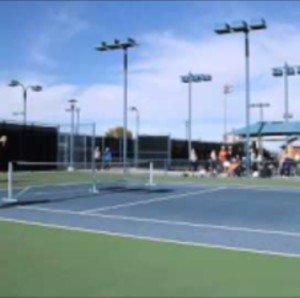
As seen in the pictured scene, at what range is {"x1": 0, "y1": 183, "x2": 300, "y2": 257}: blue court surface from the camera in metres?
9.51

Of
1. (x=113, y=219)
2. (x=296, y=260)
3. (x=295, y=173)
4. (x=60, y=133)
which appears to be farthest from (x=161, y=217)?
(x=60, y=133)

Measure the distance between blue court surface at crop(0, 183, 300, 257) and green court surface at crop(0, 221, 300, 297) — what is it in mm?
763

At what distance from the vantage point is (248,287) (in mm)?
6215

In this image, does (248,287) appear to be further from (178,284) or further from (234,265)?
(234,265)

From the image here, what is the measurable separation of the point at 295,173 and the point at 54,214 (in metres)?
19.9

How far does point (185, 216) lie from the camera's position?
12508mm

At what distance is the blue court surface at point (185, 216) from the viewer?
31.2ft

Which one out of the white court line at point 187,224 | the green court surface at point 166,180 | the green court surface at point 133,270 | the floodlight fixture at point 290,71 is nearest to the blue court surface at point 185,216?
the white court line at point 187,224

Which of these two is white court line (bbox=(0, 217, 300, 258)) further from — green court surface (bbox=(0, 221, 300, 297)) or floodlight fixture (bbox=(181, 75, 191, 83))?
floodlight fixture (bbox=(181, 75, 191, 83))

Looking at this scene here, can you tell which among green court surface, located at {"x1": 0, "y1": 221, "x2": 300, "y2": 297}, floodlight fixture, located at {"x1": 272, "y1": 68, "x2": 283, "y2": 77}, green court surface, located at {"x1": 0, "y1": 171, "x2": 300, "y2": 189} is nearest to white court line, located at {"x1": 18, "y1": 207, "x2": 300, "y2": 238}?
green court surface, located at {"x1": 0, "y1": 221, "x2": 300, "y2": 297}

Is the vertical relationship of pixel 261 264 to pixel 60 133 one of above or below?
below

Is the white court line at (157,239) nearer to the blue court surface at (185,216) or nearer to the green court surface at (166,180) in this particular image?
the blue court surface at (185,216)

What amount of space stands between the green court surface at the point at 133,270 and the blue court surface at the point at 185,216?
0.76 m

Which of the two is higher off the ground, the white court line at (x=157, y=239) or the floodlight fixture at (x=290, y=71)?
the floodlight fixture at (x=290, y=71)
